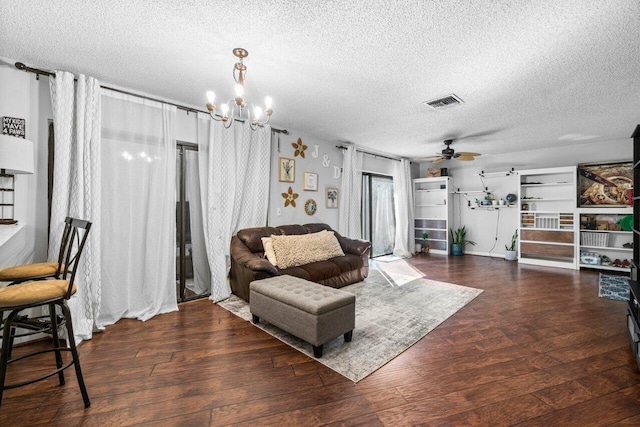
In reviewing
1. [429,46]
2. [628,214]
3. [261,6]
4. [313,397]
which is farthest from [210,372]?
[628,214]

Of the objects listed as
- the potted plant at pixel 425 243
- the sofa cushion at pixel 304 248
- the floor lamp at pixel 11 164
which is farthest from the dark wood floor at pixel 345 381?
the potted plant at pixel 425 243

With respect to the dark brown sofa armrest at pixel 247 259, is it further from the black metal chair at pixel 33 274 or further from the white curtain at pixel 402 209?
the white curtain at pixel 402 209

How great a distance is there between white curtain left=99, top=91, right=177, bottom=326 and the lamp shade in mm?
804

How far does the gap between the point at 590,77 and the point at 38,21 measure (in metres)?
4.73

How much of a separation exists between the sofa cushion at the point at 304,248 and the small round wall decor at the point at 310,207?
59 centimetres

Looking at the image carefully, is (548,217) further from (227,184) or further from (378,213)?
(227,184)

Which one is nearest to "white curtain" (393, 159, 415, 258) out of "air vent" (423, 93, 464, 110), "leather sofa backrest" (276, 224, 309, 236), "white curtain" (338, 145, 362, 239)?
"white curtain" (338, 145, 362, 239)

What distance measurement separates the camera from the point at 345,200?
18.3 ft

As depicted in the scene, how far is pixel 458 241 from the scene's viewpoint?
7.10 m

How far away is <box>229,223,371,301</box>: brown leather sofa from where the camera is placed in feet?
10.9

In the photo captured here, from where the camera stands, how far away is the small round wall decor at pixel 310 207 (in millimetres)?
4984

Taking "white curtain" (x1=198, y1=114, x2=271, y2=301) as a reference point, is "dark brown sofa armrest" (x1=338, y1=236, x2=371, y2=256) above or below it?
below

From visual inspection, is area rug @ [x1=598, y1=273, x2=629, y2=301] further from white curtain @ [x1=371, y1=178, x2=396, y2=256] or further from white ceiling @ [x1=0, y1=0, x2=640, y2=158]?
white curtain @ [x1=371, y1=178, x2=396, y2=256]

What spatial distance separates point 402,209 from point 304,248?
152 inches
